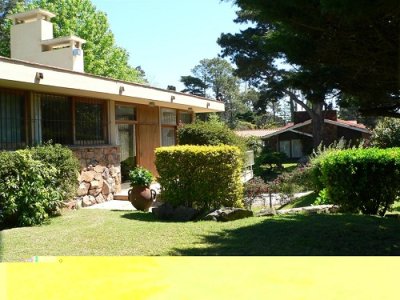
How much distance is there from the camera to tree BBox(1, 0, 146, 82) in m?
29.6

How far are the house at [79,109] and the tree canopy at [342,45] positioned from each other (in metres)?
5.01

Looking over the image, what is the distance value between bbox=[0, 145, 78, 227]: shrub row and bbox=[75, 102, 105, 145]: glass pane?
2457mm

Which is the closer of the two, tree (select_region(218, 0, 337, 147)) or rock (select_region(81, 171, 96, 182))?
tree (select_region(218, 0, 337, 147))

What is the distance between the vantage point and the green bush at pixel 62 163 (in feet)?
28.4

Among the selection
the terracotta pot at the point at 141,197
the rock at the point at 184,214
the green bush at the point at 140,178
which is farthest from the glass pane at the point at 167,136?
the rock at the point at 184,214

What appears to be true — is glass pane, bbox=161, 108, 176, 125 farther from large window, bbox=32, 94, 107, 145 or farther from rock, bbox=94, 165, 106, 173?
rock, bbox=94, 165, 106, 173

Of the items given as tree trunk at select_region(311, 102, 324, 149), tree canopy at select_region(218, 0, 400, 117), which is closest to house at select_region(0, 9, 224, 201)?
tree canopy at select_region(218, 0, 400, 117)

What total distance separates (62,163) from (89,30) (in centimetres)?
2455

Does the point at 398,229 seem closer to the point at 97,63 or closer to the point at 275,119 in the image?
the point at 97,63

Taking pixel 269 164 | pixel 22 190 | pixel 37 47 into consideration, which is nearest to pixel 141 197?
pixel 22 190
